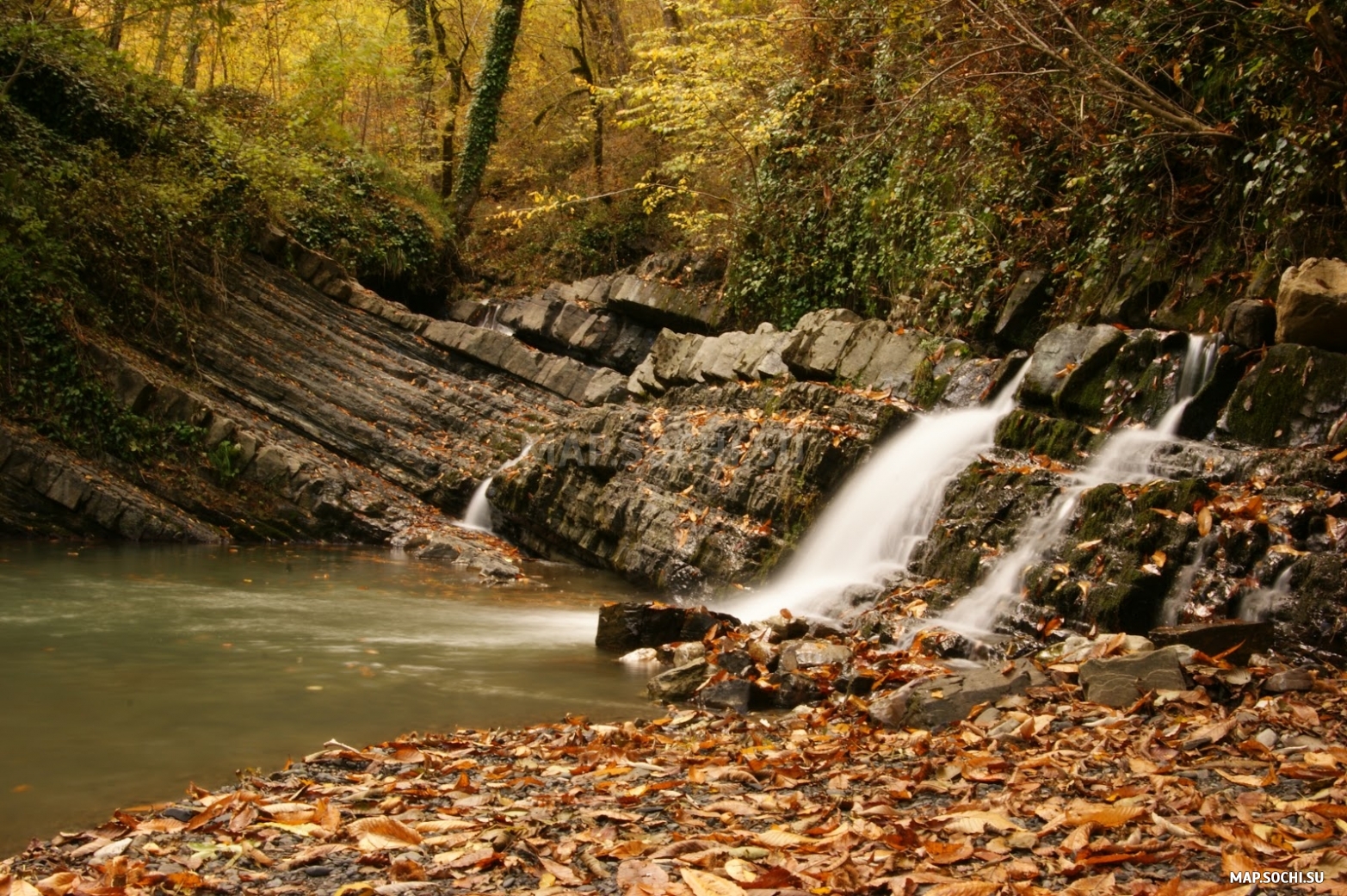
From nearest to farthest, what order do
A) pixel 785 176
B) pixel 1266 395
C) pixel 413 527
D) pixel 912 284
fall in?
pixel 1266 395 → pixel 912 284 → pixel 413 527 → pixel 785 176

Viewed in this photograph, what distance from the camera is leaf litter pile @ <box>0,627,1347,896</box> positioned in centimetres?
313

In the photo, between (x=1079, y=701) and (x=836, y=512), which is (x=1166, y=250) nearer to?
(x=836, y=512)

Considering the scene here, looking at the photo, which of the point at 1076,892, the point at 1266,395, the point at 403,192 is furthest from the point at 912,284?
the point at 403,192

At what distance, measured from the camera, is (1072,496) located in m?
8.02

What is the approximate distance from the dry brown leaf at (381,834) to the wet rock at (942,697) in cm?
298

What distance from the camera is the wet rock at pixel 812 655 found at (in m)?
7.14

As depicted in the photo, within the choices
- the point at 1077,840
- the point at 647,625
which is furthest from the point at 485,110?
the point at 1077,840

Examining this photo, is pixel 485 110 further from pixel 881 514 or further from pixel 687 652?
pixel 687 652

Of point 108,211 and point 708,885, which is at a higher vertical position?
point 108,211

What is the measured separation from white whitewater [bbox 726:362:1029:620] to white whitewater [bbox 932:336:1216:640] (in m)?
1.23

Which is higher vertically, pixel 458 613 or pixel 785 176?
pixel 785 176

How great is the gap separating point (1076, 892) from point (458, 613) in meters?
8.04

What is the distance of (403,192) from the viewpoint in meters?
23.8

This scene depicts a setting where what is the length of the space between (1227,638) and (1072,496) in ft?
7.60
